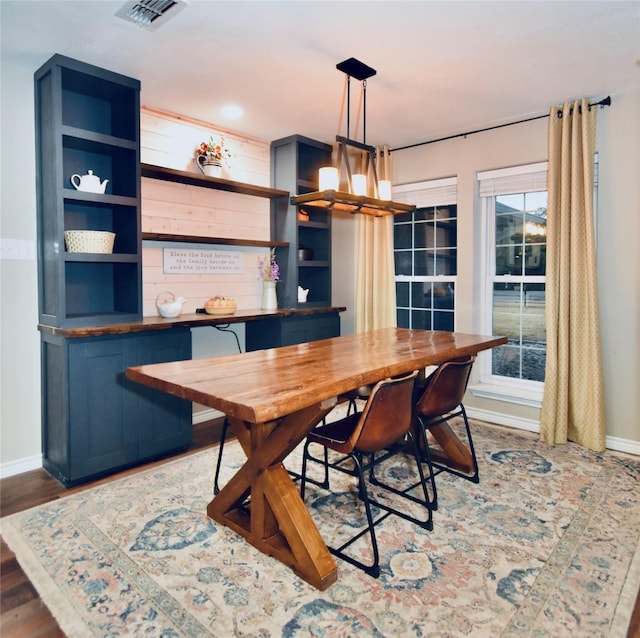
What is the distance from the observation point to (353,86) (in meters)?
3.19

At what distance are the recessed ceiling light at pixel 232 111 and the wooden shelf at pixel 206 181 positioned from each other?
0.49 meters

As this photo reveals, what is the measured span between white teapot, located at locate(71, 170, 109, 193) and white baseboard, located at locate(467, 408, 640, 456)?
3397mm

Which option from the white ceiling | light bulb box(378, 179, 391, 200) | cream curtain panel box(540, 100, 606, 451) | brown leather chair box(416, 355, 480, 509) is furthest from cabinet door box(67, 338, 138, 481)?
cream curtain panel box(540, 100, 606, 451)

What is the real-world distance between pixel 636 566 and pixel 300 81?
10.5ft

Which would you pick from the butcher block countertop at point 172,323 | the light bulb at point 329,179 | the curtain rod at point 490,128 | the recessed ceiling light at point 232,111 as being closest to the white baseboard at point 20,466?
the butcher block countertop at point 172,323

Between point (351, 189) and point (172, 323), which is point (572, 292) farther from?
point (172, 323)

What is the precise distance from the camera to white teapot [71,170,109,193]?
2994 millimetres

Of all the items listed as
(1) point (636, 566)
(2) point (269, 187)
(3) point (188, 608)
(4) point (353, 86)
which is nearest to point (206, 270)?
(2) point (269, 187)

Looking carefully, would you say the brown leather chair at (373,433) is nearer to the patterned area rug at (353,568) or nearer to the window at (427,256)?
the patterned area rug at (353,568)

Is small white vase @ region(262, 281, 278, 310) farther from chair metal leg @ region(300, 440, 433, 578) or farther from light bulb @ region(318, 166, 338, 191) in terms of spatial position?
chair metal leg @ region(300, 440, 433, 578)

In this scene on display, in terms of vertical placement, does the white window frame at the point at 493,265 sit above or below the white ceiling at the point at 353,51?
below

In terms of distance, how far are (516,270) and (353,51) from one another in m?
2.30

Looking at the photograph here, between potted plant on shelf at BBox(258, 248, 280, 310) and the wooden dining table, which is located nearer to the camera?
the wooden dining table

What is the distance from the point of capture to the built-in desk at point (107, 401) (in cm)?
280
